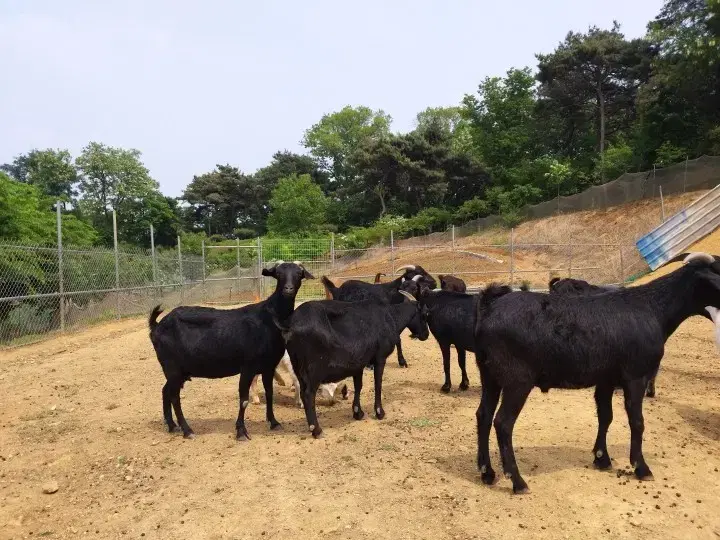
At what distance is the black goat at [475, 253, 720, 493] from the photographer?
180 inches

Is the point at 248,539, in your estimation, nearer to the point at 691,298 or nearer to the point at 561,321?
the point at 561,321

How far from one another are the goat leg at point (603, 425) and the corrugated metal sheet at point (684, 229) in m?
17.2

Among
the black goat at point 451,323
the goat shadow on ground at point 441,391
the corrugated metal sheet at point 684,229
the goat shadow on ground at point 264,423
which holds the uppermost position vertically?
the corrugated metal sheet at point 684,229

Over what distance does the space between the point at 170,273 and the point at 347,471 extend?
1718cm

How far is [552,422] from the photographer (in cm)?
632

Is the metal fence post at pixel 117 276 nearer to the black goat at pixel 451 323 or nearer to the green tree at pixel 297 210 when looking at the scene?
the black goat at pixel 451 323

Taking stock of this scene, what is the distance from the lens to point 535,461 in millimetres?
5117

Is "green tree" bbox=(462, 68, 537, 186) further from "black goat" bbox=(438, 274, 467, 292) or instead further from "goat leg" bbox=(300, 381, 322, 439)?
"goat leg" bbox=(300, 381, 322, 439)

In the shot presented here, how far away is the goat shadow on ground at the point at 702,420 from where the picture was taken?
604 cm

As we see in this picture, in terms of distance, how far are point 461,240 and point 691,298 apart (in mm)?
27482

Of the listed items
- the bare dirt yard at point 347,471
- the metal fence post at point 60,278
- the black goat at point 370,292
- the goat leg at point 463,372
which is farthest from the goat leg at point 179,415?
the metal fence post at point 60,278

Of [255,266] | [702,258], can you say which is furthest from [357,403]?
[255,266]

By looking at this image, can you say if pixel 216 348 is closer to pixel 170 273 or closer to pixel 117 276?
pixel 117 276

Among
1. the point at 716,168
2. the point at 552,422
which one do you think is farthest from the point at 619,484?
the point at 716,168
